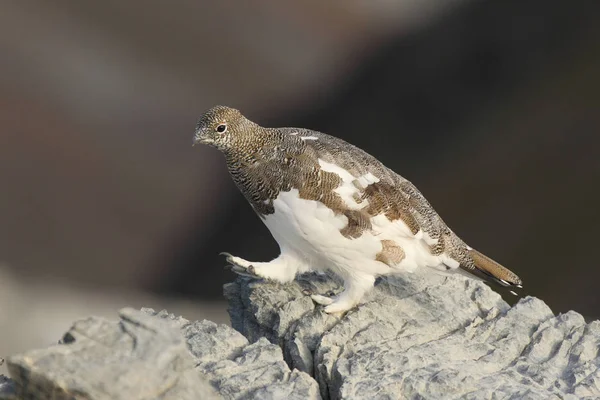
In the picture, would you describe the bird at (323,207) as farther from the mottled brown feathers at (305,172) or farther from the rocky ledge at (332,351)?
the rocky ledge at (332,351)

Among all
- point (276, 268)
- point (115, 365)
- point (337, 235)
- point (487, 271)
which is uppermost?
point (487, 271)

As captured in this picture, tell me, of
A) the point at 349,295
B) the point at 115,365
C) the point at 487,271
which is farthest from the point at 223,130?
the point at 115,365

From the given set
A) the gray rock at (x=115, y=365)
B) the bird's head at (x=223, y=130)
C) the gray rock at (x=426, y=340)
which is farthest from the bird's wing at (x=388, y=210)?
the gray rock at (x=115, y=365)

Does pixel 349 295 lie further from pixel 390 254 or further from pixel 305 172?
pixel 305 172

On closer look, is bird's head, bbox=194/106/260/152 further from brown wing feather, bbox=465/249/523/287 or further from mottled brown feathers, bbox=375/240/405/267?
brown wing feather, bbox=465/249/523/287

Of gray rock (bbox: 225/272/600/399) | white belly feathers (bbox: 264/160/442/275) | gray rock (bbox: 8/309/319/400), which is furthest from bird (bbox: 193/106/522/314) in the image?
gray rock (bbox: 8/309/319/400)

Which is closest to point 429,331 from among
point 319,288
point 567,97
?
point 319,288
